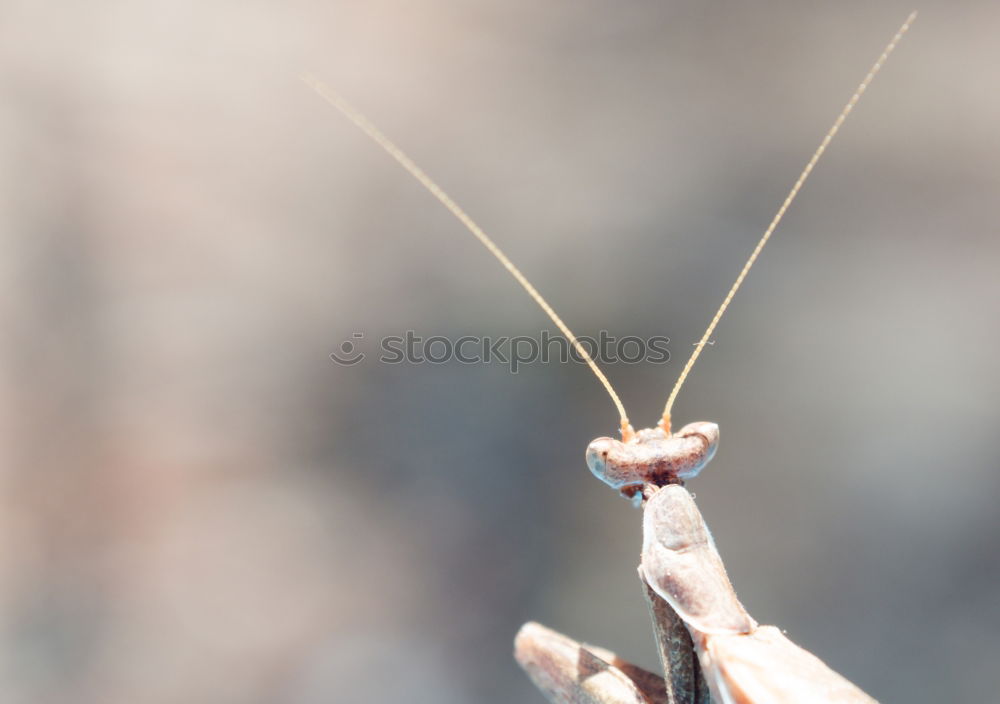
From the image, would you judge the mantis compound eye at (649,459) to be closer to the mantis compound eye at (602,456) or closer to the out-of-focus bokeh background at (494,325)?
the mantis compound eye at (602,456)

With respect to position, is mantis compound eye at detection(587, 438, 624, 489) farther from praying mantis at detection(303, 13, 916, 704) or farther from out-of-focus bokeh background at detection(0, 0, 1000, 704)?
out-of-focus bokeh background at detection(0, 0, 1000, 704)

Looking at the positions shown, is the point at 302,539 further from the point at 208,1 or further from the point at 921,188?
the point at 921,188

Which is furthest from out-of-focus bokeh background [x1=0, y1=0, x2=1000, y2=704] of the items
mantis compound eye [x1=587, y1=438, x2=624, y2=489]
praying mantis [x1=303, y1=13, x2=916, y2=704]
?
mantis compound eye [x1=587, y1=438, x2=624, y2=489]

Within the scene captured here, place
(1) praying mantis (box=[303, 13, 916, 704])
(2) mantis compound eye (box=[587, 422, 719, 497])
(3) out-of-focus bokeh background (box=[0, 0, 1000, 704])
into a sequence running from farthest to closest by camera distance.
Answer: (3) out-of-focus bokeh background (box=[0, 0, 1000, 704]) → (2) mantis compound eye (box=[587, 422, 719, 497]) → (1) praying mantis (box=[303, 13, 916, 704])

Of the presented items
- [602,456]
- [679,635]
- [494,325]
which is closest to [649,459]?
[602,456]

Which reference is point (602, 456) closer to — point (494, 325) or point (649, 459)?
point (649, 459)

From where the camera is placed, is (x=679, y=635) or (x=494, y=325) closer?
(x=679, y=635)

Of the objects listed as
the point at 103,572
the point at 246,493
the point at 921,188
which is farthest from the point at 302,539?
the point at 921,188
